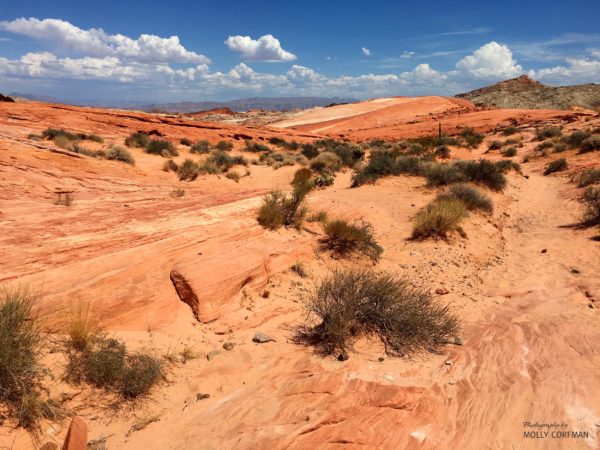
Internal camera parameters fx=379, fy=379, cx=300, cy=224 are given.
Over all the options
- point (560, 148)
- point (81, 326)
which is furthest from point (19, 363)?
point (560, 148)

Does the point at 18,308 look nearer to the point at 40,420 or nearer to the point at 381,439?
the point at 40,420

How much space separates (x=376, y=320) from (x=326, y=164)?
13.3m

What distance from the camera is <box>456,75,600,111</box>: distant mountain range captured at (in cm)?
4819

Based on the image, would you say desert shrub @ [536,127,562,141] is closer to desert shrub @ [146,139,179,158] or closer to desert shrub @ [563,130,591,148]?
desert shrub @ [563,130,591,148]

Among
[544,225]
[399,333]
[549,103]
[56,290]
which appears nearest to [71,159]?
[56,290]

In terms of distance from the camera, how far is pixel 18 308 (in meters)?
3.50

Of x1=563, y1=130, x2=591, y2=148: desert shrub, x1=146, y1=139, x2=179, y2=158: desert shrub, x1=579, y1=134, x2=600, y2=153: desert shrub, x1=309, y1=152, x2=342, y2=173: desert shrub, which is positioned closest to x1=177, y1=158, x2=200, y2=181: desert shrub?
x1=146, y1=139, x2=179, y2=158: desert shrub

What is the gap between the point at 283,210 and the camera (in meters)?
7.54

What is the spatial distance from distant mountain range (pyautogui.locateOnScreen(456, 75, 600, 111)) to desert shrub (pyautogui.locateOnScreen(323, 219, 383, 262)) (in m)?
51.9

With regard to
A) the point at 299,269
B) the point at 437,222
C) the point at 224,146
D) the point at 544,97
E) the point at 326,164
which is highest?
the point at 544,97

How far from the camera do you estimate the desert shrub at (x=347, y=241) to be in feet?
24.3

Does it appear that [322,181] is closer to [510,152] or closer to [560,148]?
[510,152]

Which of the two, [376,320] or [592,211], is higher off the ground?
[592,211]

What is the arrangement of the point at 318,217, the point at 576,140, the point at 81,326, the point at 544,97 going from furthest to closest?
1. the point at 544,97
2. the point at 576,140
3. the point at 318,217
4. the point at 81,326
